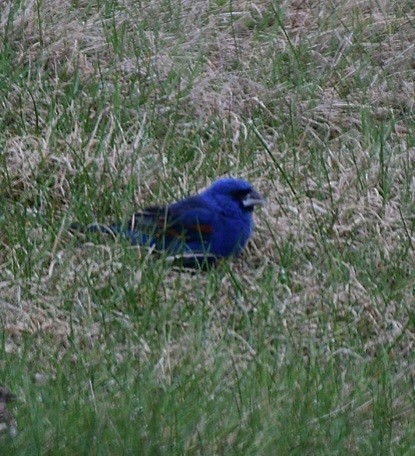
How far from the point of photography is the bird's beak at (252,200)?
17.9ft

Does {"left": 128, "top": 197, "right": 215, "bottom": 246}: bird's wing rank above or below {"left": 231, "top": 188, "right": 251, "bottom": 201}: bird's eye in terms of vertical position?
below

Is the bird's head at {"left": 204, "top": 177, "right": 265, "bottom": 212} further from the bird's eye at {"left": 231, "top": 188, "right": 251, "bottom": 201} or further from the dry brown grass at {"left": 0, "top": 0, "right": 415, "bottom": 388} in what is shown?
the dry brown grass at {"left": 0, "top": 0, "right": 415, "bottom": 388}

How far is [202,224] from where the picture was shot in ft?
17.7

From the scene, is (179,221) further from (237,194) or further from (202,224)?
(237,194)

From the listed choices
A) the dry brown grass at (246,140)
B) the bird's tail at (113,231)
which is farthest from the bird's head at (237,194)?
the bird's tail at (113,231)

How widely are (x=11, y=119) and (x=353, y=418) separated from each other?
113 inches

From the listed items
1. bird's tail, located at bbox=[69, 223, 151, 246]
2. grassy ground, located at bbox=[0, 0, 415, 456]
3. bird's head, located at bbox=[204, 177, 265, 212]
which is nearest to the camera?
grassy ground, located at bbox=[0, 0, 415, 456]

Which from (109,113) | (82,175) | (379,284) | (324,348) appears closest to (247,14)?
(109,113)

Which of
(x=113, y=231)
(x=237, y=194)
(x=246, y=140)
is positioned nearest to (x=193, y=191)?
(x=237, y=194)

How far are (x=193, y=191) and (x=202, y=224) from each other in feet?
1.40

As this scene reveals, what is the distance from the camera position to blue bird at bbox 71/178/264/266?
5.29 metres

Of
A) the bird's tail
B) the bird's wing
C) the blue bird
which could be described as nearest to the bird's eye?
the blue bird

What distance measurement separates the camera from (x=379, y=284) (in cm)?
497

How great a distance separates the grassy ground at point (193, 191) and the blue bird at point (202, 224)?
10 cm
